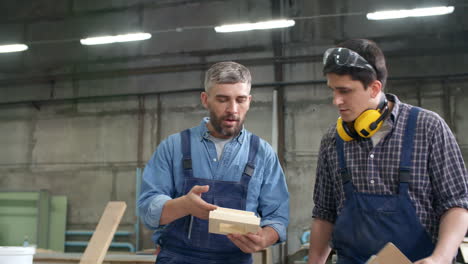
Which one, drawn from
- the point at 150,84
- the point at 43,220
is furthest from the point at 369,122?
the point at 43,220

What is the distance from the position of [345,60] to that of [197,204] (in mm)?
744

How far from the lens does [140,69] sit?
26.6ft

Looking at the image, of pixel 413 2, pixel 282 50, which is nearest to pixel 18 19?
pixel 282 50

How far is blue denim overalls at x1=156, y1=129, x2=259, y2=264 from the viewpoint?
198cm

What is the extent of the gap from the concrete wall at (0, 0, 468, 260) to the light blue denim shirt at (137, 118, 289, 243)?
17.3 ft

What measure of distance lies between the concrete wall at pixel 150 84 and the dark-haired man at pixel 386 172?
5.58 m

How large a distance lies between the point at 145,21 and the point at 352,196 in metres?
7.03

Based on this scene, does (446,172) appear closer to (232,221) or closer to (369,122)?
(369,122)

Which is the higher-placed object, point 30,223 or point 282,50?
point 282,50

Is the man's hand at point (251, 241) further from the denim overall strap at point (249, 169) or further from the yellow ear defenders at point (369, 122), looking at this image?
the yellow ear defenders at point (369, 122)

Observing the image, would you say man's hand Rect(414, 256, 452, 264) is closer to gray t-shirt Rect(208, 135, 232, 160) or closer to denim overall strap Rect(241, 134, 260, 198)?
denim overall strap Rect(241, 134, 260, 198)

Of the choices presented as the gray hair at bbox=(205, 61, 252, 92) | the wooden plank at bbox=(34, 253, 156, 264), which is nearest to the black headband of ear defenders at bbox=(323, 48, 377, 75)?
the gray hair at bbox=(205, 61, 252, 92)

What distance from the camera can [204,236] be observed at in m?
2.00

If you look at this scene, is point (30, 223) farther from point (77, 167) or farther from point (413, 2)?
point (413, 2)
